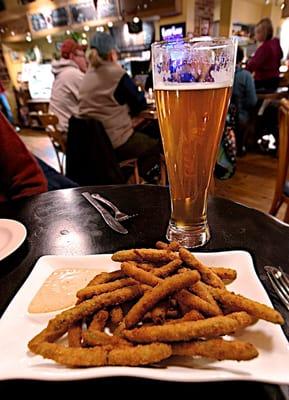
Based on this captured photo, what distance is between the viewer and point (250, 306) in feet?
1.20

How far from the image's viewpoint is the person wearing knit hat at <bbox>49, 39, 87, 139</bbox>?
2.97 m

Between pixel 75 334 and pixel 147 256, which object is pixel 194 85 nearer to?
pixel 147 256

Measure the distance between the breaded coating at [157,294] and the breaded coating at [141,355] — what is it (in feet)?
0.14

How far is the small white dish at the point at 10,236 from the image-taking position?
0.61 meters

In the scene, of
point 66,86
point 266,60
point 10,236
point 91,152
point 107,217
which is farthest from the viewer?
point 266,60

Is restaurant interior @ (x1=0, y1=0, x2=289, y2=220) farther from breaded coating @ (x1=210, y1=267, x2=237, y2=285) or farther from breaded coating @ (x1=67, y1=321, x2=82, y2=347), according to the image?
breaded coating @ (x1=67, y1=321, x2=82, y2=347)

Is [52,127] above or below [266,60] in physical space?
below

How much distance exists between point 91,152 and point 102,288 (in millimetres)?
1788

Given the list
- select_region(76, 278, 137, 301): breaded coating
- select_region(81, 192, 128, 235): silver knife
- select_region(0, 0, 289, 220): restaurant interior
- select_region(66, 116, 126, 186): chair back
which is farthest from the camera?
select_region(0, 0, 289, 220): restaurant interior

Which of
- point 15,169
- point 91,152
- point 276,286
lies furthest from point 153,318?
point 91,152

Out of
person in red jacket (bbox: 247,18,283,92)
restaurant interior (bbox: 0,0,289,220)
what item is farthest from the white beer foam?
person in red jacket (bbox: 247,18,283,92)

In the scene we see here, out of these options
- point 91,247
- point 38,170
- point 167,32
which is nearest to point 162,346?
point 91,247

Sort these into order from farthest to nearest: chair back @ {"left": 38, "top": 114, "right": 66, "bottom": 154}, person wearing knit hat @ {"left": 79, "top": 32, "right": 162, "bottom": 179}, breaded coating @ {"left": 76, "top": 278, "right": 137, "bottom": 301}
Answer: chair back @ {"left": 38, "top": 114, "right": 66, "bottom": 154}, person wearing knit hat @ {"left": 79, "top": 32, "right": 162, "bottom": 179}, breaded coating @ {"left": 76, "top": 278, "right": 137, "bottom": 301}

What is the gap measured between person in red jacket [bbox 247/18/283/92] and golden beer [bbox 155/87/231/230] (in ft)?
12.7
